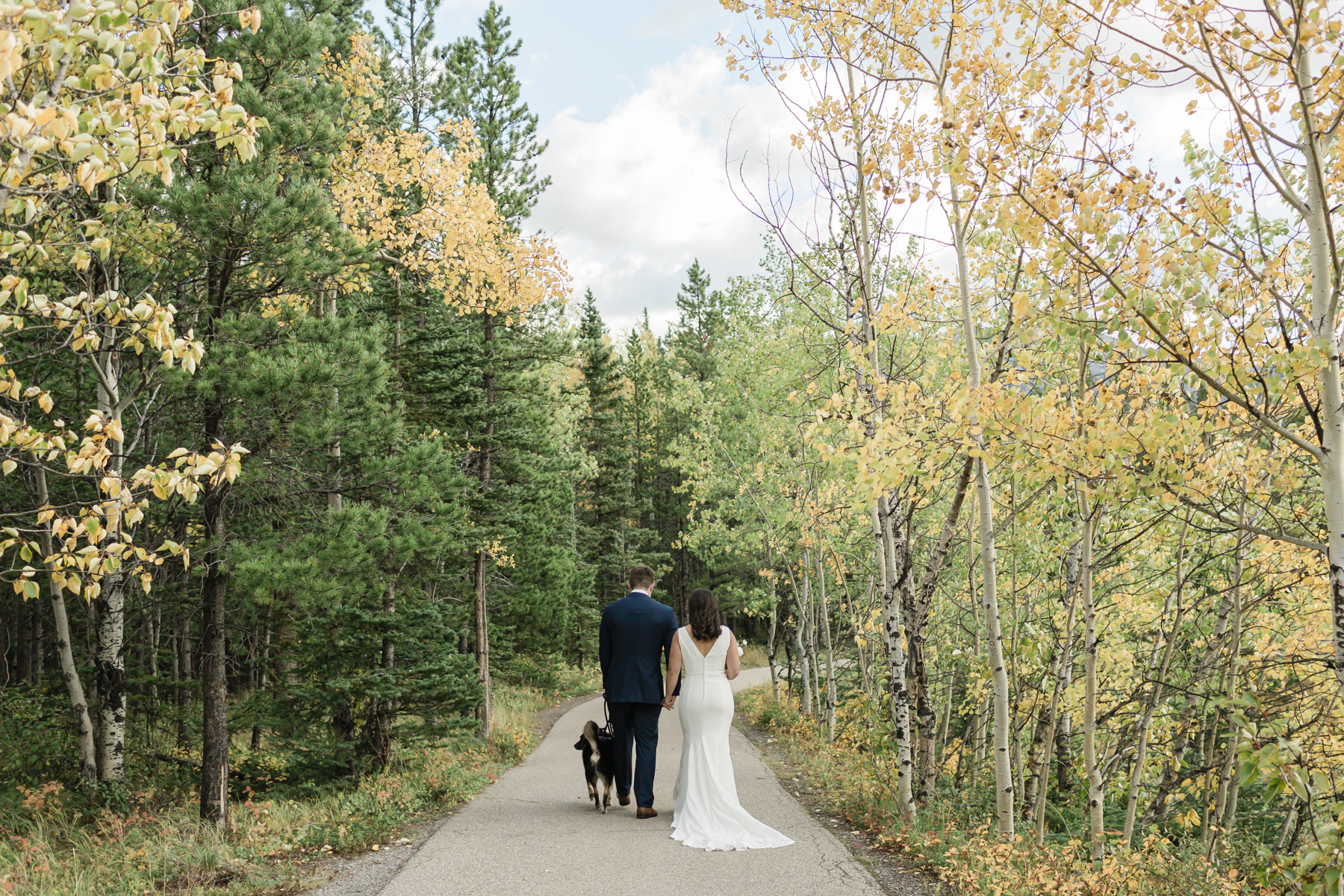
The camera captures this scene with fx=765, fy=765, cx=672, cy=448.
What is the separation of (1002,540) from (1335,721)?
3.16 meters

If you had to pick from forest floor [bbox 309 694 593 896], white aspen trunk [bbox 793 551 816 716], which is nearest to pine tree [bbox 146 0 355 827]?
forest floor [bbox 309 694 593 896]

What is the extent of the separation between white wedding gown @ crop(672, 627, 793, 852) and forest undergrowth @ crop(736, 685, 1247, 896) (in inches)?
42.5

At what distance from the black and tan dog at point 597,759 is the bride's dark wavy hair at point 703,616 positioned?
1.32m

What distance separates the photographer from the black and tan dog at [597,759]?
6805 millimetres

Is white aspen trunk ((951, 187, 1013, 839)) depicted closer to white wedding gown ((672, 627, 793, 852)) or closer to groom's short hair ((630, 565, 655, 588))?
white wedding gown ((672, 627, 793, 852))

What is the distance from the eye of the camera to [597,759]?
6.86 m

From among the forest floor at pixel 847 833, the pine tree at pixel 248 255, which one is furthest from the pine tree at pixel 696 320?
the pine tree at pixel 248 255

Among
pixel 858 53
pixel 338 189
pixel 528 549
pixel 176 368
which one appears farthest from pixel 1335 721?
pixel 528 549

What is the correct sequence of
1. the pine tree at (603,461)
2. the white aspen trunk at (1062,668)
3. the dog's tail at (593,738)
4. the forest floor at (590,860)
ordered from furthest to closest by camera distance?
the pine tree at (603,461), the dog's tail at (593,738), the white aspen trunk at (1062,668), the forest floor at (590,860)

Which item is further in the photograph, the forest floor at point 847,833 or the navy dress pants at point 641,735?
the navy dress pants at point 641,735

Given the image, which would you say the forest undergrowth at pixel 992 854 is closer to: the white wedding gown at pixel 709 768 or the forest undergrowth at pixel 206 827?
the white wedding gown at pixel 709 768

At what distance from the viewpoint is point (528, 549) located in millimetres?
17562

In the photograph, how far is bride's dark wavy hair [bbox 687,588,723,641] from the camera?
6.41 metres

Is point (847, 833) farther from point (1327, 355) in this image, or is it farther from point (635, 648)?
point (1327, 355)
